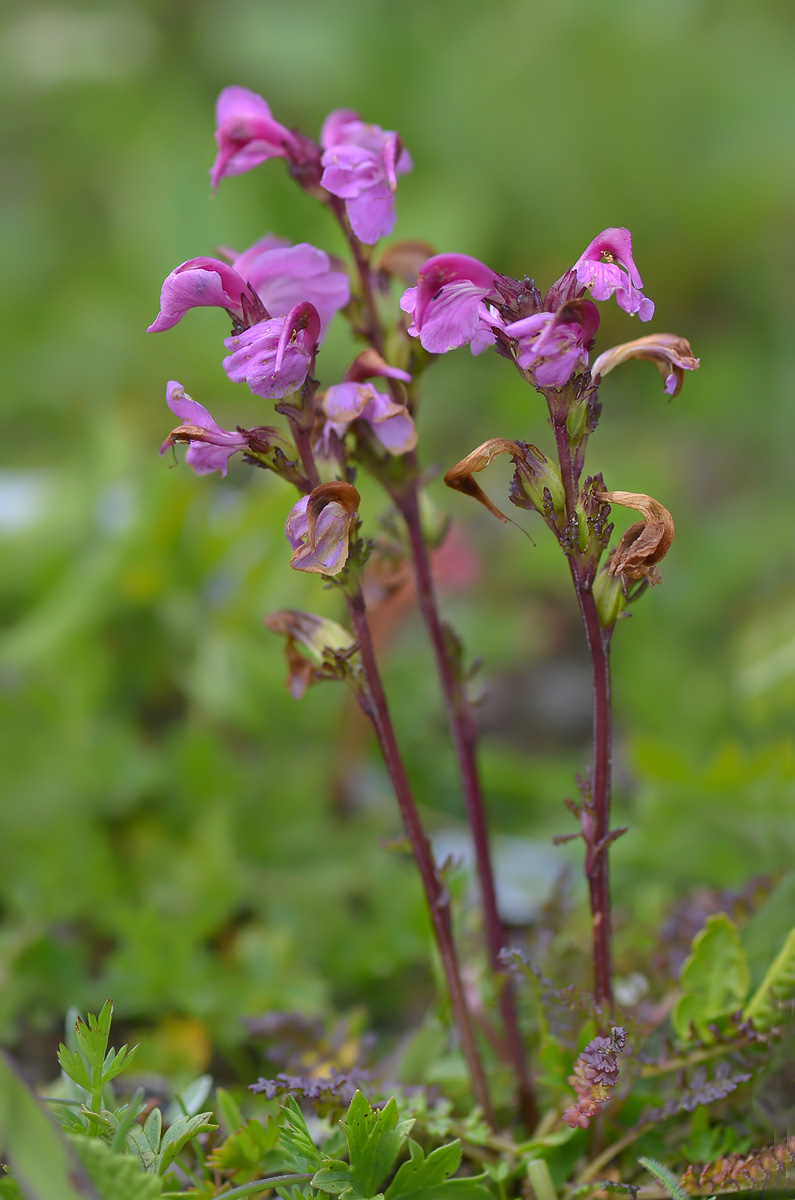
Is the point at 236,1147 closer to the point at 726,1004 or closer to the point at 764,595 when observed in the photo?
the point at 726,1004

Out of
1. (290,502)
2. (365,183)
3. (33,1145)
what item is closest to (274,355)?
(365,183)

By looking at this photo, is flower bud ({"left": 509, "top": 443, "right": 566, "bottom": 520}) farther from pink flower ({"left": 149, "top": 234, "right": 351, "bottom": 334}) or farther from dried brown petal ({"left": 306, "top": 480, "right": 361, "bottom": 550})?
pink flower ({"left": 149, "top": 234, "right": 351, "bottom": 334})

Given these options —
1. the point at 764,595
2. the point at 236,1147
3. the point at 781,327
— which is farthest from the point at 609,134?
the point at 236,1147

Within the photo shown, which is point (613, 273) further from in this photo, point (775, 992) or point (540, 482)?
point (775, 992)

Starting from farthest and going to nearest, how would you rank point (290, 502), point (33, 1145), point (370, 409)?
1. point (290, 502)
2. point (370, 409)
3. point (33, 1145)

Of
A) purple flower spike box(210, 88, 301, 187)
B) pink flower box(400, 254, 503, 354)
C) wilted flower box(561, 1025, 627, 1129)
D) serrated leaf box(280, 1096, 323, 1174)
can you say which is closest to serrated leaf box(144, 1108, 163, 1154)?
serrated leaf box(280, 1096, 323, 1174)

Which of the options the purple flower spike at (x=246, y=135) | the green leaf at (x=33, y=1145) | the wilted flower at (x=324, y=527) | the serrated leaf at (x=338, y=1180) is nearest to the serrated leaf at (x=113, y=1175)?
the green leaf at (x=33, y=1145)
